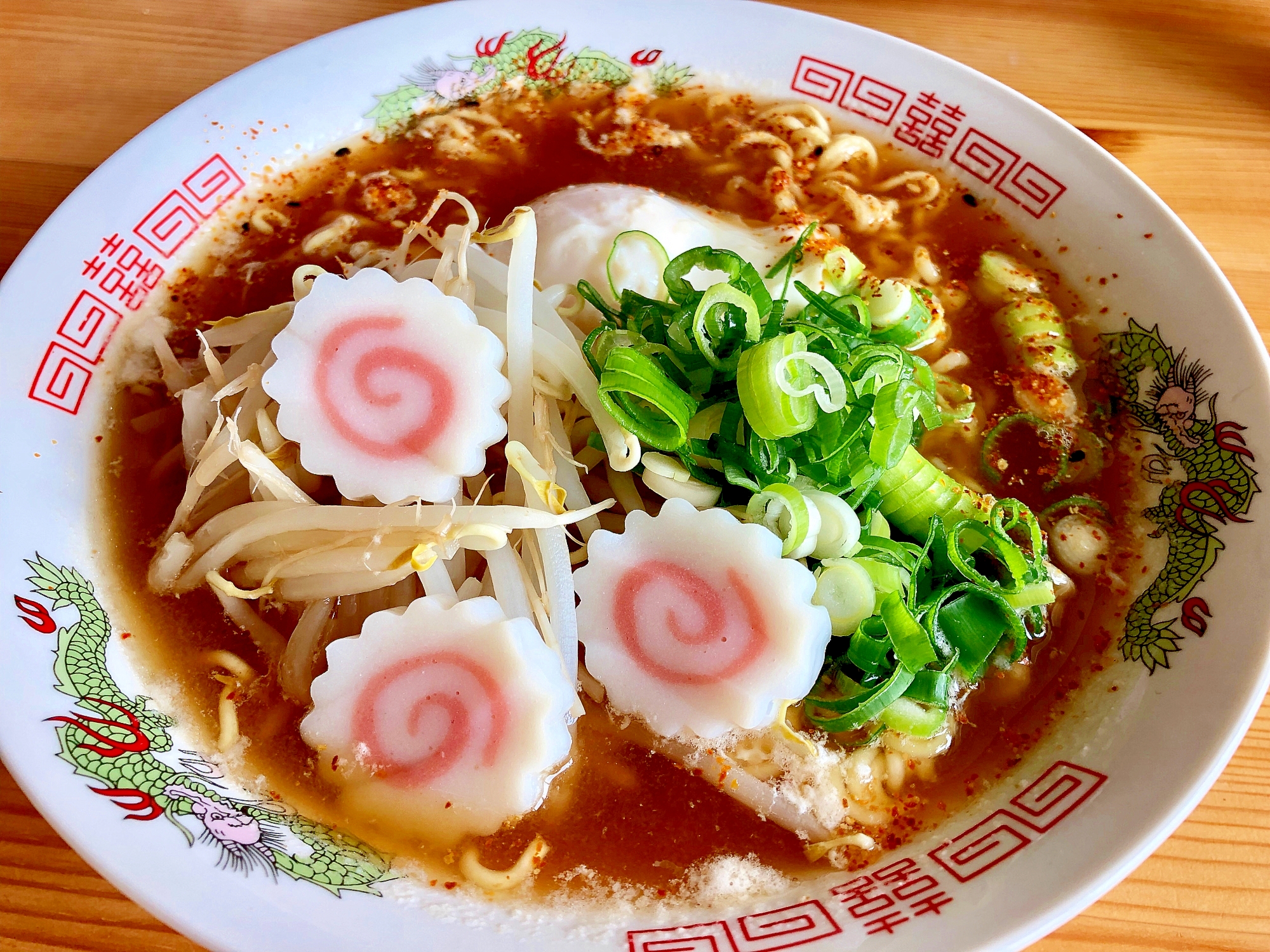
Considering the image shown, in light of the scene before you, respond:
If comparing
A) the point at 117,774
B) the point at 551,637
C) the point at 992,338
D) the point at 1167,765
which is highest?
the point at 992,338

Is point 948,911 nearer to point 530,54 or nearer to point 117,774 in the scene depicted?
point 117,774

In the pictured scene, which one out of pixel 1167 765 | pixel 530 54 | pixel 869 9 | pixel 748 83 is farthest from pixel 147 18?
pixel 1167 765

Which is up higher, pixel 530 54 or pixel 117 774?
pixel 530 54

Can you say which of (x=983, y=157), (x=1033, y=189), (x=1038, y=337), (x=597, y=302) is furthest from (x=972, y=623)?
(x=983, y=157)

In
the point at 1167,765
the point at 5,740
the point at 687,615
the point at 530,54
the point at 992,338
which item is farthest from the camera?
the point at 530,54

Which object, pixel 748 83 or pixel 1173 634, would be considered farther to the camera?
pixel 748 83

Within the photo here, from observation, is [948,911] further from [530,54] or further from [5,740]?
[530,54]

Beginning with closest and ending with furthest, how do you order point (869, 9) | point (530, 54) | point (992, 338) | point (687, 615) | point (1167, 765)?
point (1167, 765) < point (687, 615) < point (992, 338) < point (530, 54) < point (869, 9)
